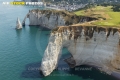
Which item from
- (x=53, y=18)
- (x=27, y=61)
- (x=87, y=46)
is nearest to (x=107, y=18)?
(x=87, y=46)

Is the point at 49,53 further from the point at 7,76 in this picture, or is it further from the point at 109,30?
the point at 109,30

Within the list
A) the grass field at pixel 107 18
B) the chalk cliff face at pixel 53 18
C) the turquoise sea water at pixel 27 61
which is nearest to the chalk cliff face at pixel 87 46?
the turquoise sea water at pixel 27 61

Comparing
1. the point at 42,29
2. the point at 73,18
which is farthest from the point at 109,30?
the point at 42,29

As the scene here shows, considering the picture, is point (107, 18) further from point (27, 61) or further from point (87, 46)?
point (27, 61)

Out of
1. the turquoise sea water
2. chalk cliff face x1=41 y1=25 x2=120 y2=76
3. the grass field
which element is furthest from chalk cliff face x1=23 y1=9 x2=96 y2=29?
chalk cliff face x1=41 y1=25 x2=120 y2=76

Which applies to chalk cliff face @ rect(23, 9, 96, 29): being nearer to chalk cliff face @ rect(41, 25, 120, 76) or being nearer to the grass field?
the grass field

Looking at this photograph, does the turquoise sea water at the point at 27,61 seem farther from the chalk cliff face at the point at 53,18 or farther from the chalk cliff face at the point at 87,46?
the chalk cliff face at the point at 53,18
